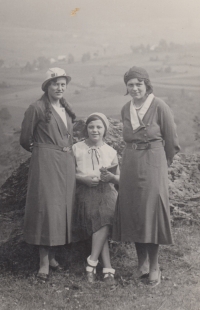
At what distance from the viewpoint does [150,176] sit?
123 inches

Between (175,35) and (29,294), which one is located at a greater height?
(175,35)

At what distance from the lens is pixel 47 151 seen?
128 inches

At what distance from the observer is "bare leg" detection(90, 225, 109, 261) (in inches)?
128

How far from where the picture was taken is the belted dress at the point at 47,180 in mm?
3234

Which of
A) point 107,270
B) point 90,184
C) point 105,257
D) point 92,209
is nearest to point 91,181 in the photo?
point 90,184

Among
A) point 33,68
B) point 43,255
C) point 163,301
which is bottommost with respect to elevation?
point 163,301

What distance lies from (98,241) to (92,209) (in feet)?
0.95

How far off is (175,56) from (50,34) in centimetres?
177

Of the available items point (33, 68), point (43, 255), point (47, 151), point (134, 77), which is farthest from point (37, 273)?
point (33, 68)

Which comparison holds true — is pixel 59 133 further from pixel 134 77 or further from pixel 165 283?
pixel 165 283

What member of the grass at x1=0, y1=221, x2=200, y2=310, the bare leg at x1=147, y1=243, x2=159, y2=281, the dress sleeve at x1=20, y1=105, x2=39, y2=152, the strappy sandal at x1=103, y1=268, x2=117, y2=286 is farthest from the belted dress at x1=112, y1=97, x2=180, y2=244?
the dress sleeve at x1=20, y1=105, x2=39, y2=152

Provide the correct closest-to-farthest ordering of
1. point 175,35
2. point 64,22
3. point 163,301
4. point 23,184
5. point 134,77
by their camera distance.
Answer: point 163,301, point 134,77, point 23,184, point 64,22, point 175,35

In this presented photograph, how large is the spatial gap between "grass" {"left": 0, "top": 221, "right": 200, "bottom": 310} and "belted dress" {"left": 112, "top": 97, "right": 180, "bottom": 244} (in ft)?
1.41

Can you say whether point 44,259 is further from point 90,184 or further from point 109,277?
point 90,184
